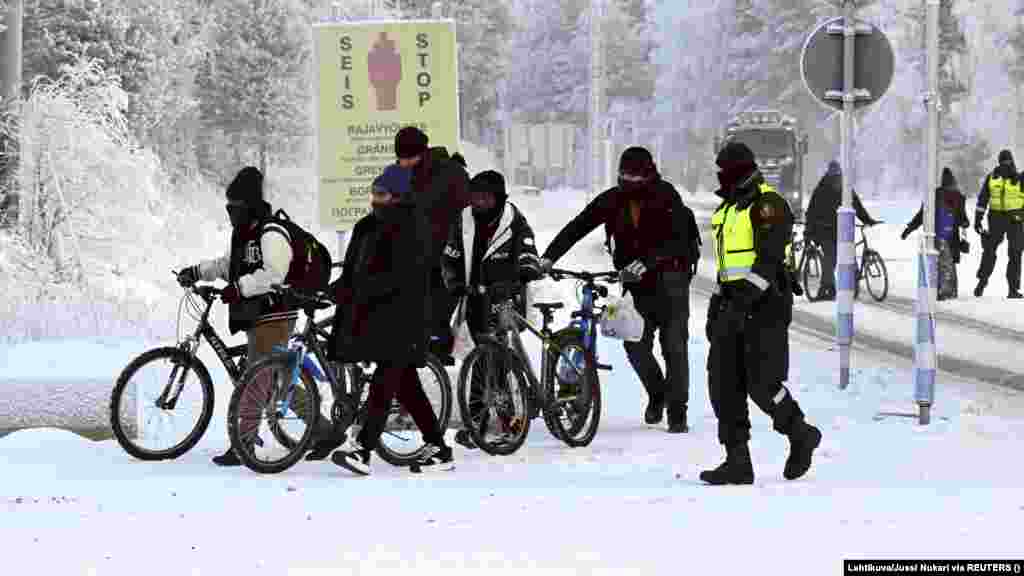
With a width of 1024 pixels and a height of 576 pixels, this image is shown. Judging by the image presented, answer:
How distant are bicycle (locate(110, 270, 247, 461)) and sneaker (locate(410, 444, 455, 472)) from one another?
4.37ft

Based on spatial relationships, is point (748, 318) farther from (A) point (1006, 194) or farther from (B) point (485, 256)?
(A) point (1006, 194)

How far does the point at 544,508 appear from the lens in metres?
8.53

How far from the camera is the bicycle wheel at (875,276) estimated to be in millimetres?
25000

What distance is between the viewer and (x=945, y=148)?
79.9 meters

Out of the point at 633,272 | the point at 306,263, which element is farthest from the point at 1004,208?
the point at 306,263

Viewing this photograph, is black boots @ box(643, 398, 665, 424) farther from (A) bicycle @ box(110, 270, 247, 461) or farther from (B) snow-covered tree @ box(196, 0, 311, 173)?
(B) snow-covered tree @ box(196, 0, 311, 173)

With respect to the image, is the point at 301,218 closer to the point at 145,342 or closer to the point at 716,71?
the point at 145,342

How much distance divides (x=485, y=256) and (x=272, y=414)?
6.05 feet

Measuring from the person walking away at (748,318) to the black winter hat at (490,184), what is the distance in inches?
77.9

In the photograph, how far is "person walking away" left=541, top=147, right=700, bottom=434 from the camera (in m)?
12.0

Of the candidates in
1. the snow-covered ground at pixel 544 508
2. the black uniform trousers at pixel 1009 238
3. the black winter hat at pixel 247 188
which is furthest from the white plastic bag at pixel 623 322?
the black uniform trousers at pixel 1009 238

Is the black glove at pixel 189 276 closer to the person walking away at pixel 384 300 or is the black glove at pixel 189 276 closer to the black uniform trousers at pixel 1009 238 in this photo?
the person walking away at pixel 384 300

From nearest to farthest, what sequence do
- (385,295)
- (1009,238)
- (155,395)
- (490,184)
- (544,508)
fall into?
(544,508)
(385,295)
(155,395)
(490,184)
(1009,238)

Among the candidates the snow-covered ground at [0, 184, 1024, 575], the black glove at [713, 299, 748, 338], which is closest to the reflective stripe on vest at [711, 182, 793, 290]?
the black glove at [713, 299, 748, 338]
